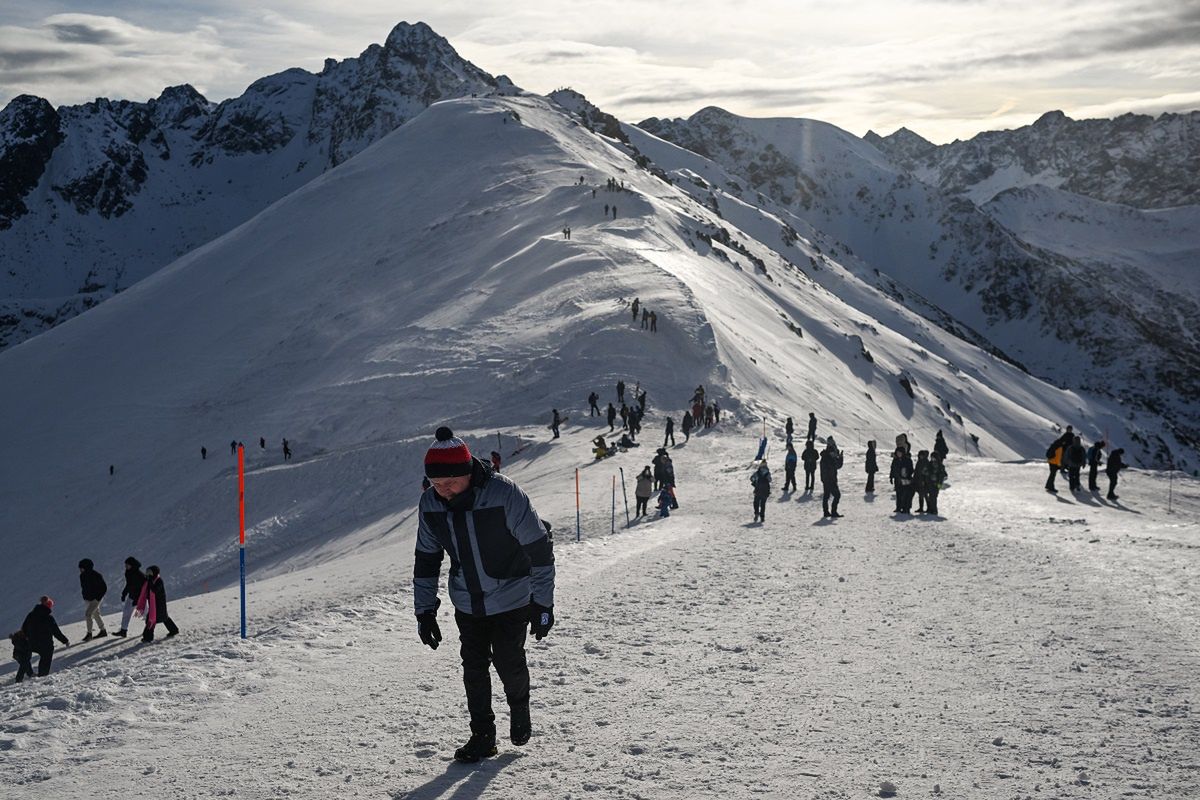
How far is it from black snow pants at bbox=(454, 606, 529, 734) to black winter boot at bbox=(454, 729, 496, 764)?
0.04m

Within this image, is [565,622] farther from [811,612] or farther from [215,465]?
[215,465]

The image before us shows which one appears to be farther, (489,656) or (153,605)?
(153,605)

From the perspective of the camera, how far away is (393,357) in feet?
177

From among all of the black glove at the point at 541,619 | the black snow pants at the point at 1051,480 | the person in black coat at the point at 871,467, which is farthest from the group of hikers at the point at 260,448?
the black glove at the point at 541,619

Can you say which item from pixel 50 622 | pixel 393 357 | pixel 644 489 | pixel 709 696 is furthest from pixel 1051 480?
pixel 393 357

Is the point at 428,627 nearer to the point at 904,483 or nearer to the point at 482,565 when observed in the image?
the point at 482,565

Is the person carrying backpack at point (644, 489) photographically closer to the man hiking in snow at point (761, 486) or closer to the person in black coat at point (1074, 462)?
the man hiking in snow at point (761, 486)

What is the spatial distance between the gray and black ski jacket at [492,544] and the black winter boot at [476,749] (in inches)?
38.4

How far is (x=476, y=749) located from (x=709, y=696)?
2.43 meters

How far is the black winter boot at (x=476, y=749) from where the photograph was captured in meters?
6.79

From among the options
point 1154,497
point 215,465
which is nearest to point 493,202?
point 215,465

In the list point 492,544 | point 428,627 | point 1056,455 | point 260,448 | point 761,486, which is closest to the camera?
point 492,544

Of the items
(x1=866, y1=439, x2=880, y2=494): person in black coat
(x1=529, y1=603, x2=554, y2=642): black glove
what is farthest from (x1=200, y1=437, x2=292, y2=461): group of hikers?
(x1=529, y1=603, x2=554, y2=642): black glove

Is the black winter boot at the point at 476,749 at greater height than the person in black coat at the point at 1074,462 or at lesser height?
greater
